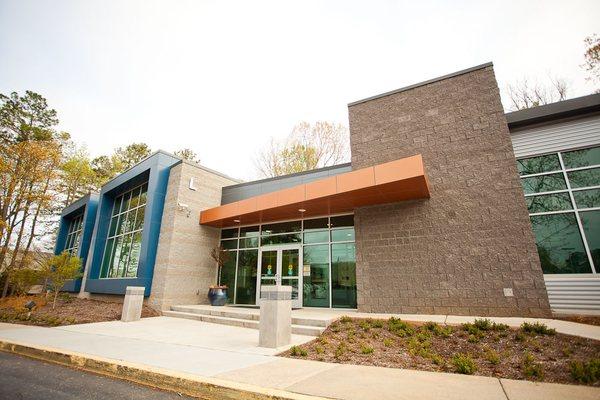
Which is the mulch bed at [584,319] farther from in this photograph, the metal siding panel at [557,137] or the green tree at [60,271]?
the green tree at [60,271]

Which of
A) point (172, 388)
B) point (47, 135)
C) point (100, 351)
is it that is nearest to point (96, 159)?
point (47, 135)

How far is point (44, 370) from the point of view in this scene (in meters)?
4.90

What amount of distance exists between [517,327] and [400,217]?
14.3 feet

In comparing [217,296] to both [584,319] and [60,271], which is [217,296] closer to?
[60,271]

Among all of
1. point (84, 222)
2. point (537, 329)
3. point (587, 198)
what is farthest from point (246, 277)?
point (84, 222)

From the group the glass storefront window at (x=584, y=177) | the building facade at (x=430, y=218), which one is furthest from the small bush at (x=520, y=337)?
the glass storefront window at (x=584, y=177)

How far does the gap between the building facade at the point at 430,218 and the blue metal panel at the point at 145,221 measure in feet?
0.33

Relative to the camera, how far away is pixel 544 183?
343 inches

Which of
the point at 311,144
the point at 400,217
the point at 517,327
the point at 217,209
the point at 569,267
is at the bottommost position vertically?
the point at 517,327

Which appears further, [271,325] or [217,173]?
[217,173]

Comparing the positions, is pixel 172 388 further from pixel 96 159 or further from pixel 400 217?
pixel 96 159

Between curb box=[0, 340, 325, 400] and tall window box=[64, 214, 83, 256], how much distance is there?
18.9 meters

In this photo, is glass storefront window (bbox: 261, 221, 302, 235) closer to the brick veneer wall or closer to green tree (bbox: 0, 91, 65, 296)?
the brick veneer wall

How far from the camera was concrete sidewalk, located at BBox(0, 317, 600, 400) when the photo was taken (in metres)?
3.34
